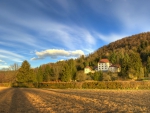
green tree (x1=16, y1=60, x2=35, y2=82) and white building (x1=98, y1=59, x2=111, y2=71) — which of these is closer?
green tree (x1=16, y1=60, x2=35, y2=82)

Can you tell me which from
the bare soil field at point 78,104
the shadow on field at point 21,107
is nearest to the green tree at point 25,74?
the bare soil field at point 78,104

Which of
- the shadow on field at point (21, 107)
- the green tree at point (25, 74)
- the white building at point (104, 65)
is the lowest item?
the shadow on field at point (21, 107)

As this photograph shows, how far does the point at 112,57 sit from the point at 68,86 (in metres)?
94.5

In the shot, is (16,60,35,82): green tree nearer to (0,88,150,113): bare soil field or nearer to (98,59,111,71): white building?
(0,88,150,113): bare soil field

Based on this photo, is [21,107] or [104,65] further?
[104,65]

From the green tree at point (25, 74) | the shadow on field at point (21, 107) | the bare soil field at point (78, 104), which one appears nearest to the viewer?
the bare soil field at point (78, 104)

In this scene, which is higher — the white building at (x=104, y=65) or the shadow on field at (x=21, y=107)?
the white building at (x=104, y=65)

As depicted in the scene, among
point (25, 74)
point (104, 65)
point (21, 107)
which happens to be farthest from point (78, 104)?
point (104, 65)

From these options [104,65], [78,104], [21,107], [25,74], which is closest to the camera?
[21,107]

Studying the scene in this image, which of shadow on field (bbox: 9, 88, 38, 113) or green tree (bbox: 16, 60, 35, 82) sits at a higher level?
green tree (bbox: 16, 60, 35, 82)

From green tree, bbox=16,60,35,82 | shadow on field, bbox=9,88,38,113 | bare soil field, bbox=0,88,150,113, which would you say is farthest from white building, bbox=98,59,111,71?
shadow on field, bbox=9,88,38,113

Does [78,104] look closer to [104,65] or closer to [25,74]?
[25,74]

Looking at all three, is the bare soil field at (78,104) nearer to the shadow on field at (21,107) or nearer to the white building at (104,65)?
the shadow on field at (21,107)

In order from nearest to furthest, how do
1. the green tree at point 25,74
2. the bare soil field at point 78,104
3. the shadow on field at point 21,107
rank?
the bare soil field at point 78,104
the shadow on field at point 21,107
the green tree at point 25,74
